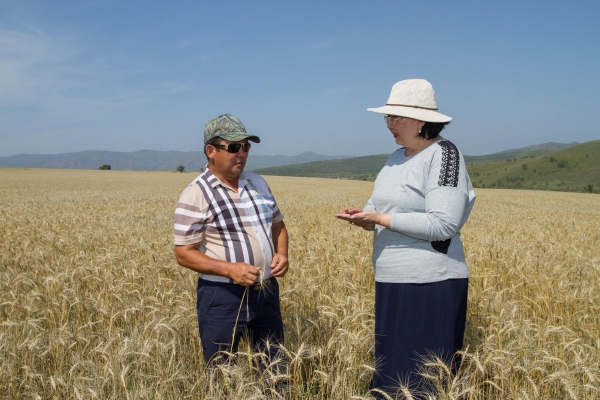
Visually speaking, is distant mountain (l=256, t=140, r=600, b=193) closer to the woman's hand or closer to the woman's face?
the woman's face

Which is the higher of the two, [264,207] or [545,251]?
[264,207]

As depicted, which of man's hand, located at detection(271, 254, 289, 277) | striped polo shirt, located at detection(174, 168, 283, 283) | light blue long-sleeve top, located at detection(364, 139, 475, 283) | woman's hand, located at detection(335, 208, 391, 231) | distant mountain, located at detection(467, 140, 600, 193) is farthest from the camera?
distant mountain, located at detection(467, 140, 600, 193)

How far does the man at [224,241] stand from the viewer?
243 centimetres

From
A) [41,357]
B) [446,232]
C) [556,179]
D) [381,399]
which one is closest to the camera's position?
[446,232]

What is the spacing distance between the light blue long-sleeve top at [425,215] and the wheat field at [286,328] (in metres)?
0.47

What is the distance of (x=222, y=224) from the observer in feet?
8.16

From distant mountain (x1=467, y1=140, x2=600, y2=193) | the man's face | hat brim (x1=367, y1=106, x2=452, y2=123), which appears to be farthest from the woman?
distant mountain (x1=467, y1=140, x2=600, y2=193)

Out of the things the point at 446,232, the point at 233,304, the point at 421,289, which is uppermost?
the point at 446,232

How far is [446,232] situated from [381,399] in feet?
3.29

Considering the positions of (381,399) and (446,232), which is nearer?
(446,232)

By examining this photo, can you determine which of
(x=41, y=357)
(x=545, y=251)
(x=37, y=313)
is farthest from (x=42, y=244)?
(x=545, y=251)

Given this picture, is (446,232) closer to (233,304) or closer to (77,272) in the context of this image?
(233,304)

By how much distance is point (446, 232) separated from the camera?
7.33ft

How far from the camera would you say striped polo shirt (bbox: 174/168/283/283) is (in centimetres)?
244
